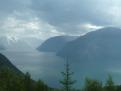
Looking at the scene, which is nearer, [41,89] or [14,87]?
[14,87]

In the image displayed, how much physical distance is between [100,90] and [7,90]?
609 inches

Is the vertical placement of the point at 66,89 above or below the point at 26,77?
below

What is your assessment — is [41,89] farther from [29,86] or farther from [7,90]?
[7,90]

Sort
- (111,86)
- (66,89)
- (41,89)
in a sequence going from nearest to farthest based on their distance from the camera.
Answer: (66,89), (111,86), (41,89)

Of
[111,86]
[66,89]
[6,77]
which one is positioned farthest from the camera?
[6,77]

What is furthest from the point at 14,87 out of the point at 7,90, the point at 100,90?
the point at 100,90

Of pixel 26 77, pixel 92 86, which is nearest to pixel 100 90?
pixel 92 86

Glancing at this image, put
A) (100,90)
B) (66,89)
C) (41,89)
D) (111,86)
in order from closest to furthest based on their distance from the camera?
1. (66,89)
2. (100,90)
3. (111,86)
4. (41,89)

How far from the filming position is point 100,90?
49.5 meters

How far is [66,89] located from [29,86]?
2818 centimetres

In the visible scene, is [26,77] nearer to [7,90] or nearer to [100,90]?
[7,90]

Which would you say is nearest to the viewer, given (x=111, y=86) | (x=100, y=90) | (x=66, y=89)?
(x=66, y=89)

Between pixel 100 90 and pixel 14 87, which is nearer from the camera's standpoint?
pixel 100 90

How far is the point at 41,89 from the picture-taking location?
6184 cm
